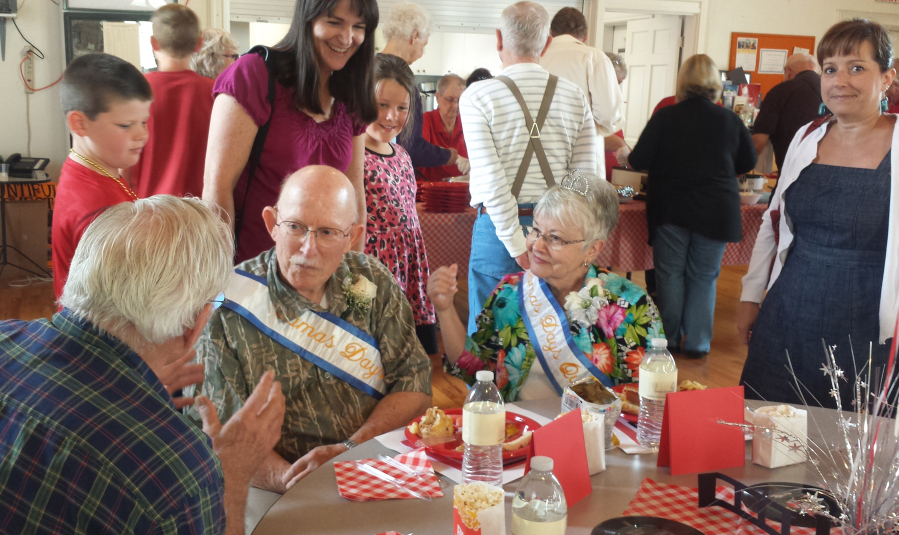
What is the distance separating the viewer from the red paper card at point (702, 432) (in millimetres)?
1384

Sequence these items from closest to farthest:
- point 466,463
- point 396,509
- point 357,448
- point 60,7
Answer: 1. point 396,509
2. point 466,463
3. point 357,448
4. point 60,7

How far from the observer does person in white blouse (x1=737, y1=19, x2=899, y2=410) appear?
2.03 meters

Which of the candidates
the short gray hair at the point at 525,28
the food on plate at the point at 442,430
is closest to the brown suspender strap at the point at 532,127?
the short gray hair at the point at 525,28

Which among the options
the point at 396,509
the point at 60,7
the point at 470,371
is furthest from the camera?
the point at 60,7

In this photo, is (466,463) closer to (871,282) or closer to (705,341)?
(871,282)

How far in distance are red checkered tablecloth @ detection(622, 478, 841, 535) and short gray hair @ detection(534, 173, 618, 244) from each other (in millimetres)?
849

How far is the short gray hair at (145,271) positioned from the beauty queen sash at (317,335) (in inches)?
24.1

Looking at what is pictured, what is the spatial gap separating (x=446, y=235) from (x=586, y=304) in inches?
79.5

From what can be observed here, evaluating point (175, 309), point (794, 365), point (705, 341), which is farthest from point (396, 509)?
point (705, 341)

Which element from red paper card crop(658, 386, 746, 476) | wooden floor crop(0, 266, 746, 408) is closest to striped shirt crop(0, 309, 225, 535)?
red paper card crop(658, 386, 746, 476)

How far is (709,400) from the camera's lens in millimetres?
1407

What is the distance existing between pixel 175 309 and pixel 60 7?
566 cm

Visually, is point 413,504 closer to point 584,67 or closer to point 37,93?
point 584,67

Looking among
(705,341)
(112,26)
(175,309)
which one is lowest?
(705,341)
